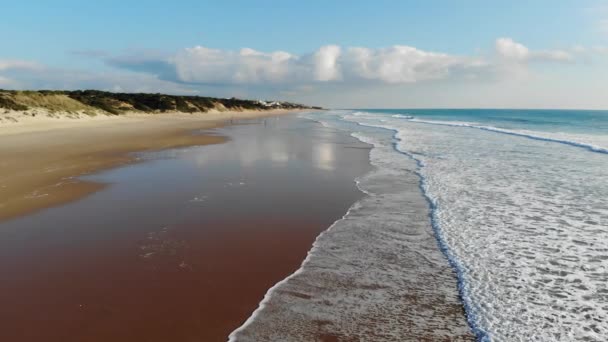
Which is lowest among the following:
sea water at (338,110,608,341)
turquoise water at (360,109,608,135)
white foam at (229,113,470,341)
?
white foam at (229,113,470,341)

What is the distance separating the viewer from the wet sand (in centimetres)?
433

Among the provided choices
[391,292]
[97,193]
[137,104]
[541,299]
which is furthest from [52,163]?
[137,104]

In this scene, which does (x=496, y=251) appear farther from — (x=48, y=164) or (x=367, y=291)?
(x=48, y=164)

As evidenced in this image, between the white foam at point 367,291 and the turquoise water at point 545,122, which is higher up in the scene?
the turquoise water at point 545,122

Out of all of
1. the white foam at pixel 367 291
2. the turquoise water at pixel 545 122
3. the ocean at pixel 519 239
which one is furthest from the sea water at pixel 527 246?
the turquoise water at pixel 545 122

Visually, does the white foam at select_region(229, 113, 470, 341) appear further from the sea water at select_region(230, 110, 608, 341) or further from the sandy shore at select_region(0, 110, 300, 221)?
the sandy shore at select_region(0, 110, 300, 221)

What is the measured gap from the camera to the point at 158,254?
6242 mm

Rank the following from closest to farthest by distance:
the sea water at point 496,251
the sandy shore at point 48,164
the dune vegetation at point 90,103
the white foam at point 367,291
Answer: the white foam at point 367,291
the sea water at point 496,251
the sandy shore at point 48,164
the dune vegetation at point 90,103

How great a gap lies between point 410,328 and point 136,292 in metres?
3.47

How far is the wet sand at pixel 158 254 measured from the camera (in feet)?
14.2

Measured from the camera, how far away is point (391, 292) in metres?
5.24

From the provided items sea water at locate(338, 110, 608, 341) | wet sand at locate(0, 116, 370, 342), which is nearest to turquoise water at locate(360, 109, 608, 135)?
sea water at locate(338, 110, 608, 341)

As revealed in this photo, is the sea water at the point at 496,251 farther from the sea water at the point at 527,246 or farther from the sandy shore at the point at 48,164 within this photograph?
the sandy shore at the point at 48,164

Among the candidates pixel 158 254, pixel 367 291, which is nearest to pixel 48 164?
pixel 158 254
